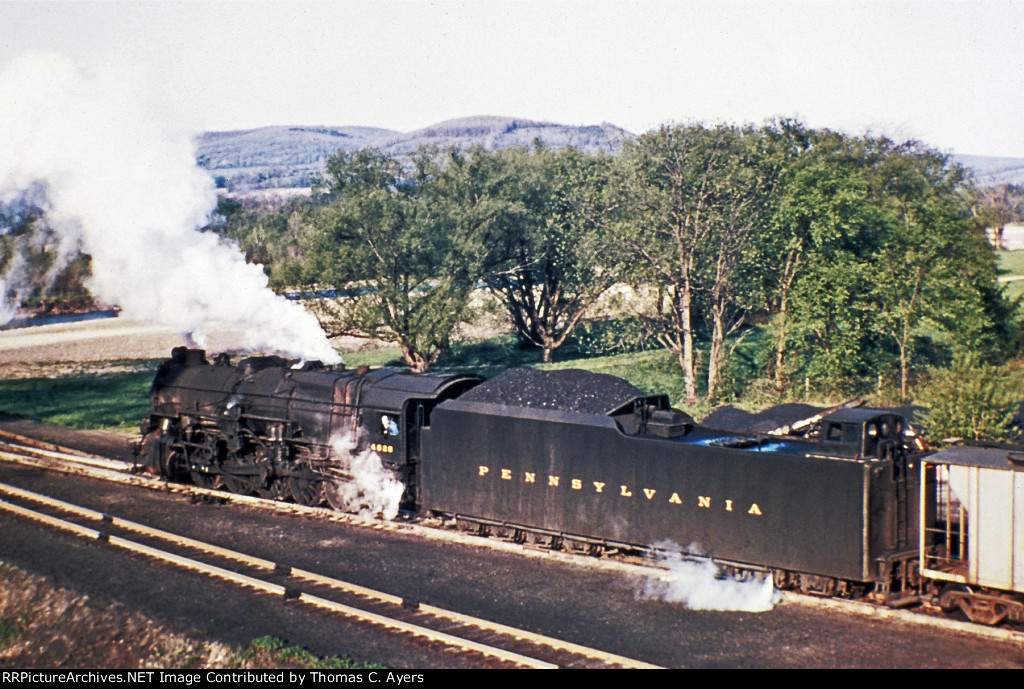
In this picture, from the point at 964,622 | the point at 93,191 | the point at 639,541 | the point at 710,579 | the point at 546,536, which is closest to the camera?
the point at 964,622

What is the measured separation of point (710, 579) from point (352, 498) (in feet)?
26.4

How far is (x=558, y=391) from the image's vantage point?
16.2 m

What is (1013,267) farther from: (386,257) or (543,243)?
(386,257)

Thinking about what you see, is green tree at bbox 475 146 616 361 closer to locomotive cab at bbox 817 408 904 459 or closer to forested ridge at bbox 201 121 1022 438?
forested ridge at bbox 201 121 1022 438

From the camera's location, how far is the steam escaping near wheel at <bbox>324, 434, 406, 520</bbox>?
1792cm

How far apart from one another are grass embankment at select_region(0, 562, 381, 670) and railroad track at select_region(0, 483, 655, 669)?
4.59ft

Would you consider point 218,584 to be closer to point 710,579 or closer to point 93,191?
point 710,579

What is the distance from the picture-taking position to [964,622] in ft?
39.0

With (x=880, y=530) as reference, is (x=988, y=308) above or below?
above

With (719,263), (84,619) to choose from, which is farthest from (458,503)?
(719,263)

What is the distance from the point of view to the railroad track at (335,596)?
11320 millimetres

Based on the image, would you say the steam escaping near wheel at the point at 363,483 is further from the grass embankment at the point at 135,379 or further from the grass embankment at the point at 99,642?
the grass embankment at the point at 135,379

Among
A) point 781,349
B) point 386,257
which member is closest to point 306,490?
point 781,349

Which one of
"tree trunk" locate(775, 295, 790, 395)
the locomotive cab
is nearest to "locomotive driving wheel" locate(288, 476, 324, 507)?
the locomotive cab
